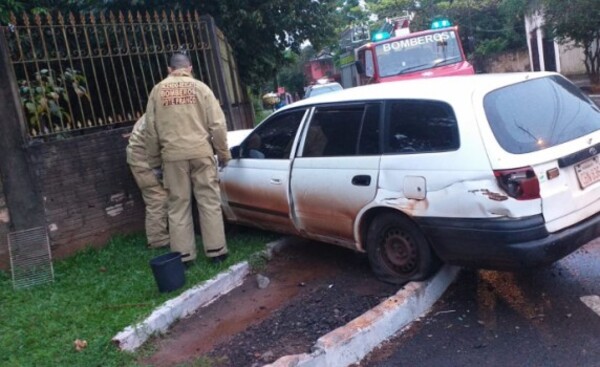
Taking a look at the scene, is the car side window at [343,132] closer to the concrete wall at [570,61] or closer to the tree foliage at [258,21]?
the tree foliage at [258,21]

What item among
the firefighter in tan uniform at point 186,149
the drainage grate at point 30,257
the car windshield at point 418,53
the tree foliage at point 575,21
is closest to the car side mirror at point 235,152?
the firefighter in tan uniform at point 186,149

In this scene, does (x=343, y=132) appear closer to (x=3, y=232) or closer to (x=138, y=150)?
(x=138, y=150)

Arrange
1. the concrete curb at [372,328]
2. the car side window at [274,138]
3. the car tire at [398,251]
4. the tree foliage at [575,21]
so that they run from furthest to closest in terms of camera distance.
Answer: the tree foliage at [575,21] < the car side window at [274,138] < the car tire at [398,251] < the concrete curb at [372,328]

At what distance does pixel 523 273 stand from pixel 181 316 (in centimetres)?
262

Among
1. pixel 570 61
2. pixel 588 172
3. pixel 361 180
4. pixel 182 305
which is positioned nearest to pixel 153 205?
pixel 182 305

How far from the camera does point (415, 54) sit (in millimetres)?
11828

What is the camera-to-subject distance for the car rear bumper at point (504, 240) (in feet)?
12.6

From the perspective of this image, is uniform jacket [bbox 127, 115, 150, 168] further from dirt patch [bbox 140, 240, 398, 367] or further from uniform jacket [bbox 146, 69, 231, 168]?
dirt patch [bbox 140, 240, 398, 367]

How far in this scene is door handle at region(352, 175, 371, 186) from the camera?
462cm

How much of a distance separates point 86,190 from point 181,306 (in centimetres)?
239

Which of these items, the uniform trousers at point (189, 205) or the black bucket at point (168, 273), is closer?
the black bucket at point (168, 273)

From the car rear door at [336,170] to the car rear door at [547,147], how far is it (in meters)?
0.94

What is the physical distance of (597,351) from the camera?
3.57m

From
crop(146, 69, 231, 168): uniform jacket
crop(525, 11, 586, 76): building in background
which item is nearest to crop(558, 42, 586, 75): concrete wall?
crop(525, 11, 586, 76): building in background
